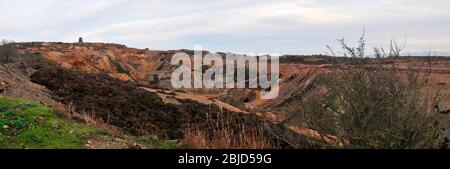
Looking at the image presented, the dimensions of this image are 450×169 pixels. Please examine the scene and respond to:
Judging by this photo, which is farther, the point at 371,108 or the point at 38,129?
the point at 38,129

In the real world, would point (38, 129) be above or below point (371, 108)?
below

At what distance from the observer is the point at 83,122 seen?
32.8ft

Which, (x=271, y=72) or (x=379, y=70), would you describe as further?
(x=271, y=72)

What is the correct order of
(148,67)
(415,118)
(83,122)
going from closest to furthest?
(415,118)
(83,122)
(148,67)

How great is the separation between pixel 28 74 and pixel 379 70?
15.8 metres

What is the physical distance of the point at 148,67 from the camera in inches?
2264

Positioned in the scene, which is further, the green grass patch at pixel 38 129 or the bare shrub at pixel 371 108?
the green grass patch at pixel 38 129

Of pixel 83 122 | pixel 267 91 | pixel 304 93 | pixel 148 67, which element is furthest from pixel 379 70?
pixel 148 67

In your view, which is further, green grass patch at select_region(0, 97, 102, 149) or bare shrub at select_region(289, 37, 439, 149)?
green grass patch at select_region(0, 97, 102, 149)

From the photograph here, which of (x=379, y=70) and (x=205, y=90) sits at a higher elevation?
(x=379, y=70)

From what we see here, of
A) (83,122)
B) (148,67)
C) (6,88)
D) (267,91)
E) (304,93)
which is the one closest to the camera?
(304,93)
